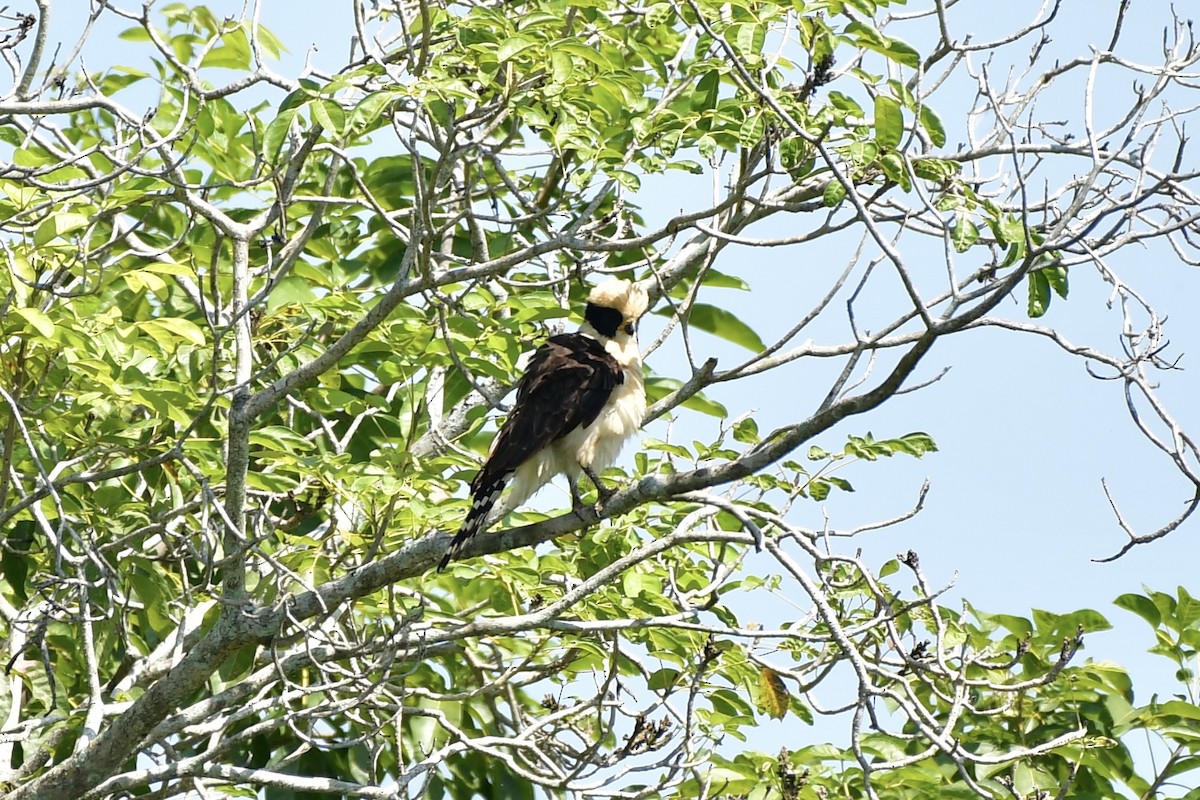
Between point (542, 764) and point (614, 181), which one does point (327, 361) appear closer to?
point (614, 181)

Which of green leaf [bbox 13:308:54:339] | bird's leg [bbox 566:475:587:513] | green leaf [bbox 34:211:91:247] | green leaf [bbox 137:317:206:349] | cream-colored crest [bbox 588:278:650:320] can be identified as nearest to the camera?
green leaf [bbox 13:308:54:339]

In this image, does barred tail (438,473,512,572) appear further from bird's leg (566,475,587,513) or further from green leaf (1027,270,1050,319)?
green leaf (1027,270,1050,319)

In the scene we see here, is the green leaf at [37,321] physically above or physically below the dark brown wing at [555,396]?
below

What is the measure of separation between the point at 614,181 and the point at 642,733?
5.86 ft

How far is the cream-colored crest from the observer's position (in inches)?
216

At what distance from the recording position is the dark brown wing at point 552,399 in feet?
15.8

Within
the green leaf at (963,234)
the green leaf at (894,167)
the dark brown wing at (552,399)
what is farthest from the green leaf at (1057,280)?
the dark brown wing at (552,399)

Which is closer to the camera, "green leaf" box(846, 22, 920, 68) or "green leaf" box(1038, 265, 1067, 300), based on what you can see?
"green leaf" box(1038, 265, 1067, 300)

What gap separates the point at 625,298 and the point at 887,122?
5.33 ft

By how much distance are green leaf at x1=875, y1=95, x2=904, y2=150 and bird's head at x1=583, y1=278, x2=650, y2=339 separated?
1.53 meters

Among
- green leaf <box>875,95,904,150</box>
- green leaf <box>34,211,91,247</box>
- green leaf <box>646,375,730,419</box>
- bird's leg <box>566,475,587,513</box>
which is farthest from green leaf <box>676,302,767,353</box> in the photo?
green leaf <box>34,211,91,247</box>

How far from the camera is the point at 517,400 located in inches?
203

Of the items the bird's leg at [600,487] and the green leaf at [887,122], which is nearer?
the green leaf at [887,122]

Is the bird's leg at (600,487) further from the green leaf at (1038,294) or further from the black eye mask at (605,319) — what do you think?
the green leaf at (1038,294)
